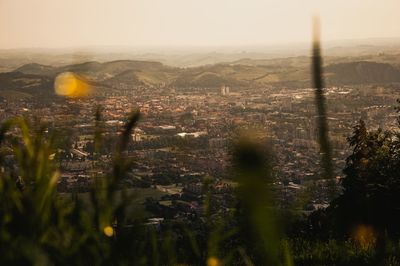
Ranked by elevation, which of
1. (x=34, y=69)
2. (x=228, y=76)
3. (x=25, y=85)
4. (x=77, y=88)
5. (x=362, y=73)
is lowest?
(x=228, y=76)

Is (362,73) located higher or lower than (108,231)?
lower

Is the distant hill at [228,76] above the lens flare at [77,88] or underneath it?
underneath

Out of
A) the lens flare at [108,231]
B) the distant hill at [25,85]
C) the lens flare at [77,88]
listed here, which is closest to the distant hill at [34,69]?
the distant hill at [25,85]

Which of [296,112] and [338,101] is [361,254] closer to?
[296,112]

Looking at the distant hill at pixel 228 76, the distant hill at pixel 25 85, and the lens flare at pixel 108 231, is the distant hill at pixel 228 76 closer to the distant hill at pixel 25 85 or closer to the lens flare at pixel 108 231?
the distant hill at pixel 25 85

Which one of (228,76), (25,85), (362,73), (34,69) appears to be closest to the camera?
(25,85)

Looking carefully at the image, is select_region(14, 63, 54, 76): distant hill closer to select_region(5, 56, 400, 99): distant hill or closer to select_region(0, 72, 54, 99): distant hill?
select_region(5, 56, 400, 99): distant hill

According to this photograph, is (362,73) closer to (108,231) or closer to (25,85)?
(25,85)

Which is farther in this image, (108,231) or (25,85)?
(25,85)

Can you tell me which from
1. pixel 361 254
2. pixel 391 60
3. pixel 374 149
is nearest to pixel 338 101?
pixel 391 60

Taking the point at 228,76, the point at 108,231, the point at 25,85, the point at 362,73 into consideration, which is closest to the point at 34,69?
the point at 25,85

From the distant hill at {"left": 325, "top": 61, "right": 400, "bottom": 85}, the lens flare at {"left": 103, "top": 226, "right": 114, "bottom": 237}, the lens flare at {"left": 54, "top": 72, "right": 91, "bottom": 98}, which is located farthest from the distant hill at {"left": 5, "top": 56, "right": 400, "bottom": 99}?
the lens flare at {"left": 103, "top": 226, "right": 114, "bottom": 237}
